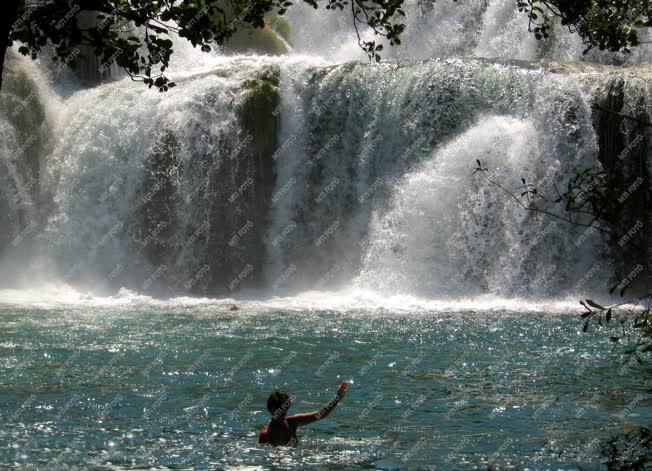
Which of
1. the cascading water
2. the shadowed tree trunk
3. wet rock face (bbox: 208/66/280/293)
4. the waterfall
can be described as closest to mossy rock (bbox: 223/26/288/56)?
the cascading water

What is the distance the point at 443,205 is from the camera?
71.0 feet

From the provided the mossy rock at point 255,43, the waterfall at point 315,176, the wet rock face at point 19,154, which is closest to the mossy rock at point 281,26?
the mossy rock at point 255,43

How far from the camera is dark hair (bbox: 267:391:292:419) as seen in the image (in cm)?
848

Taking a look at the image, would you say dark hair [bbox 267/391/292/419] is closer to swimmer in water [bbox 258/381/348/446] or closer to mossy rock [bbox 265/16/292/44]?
swimmer in water [bbox 258/381/348/446]

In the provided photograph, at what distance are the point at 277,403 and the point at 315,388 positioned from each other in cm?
343

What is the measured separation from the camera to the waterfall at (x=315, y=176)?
20.9m

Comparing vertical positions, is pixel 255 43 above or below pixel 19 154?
above

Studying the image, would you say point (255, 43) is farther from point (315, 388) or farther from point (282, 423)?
point (282, 423)

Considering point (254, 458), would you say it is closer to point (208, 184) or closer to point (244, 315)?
point (244, 315)

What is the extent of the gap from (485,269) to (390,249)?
2.33 meters

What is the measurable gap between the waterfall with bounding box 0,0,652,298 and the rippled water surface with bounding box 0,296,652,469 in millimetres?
3383

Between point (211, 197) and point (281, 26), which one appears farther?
point (281, 26)

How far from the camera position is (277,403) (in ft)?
28.0

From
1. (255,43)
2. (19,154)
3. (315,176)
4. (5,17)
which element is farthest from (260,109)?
(5,17)
